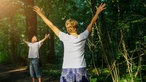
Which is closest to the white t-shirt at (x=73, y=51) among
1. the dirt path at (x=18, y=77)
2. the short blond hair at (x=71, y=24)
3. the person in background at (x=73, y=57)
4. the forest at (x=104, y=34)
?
A: the person in background at (x=73, y=57)

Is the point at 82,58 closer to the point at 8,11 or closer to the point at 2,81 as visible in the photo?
the point at 2,81

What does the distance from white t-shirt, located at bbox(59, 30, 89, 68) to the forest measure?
44.7 inches

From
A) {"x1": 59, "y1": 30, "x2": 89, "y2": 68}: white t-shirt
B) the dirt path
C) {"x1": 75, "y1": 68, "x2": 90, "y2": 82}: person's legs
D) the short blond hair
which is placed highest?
the short blond hair

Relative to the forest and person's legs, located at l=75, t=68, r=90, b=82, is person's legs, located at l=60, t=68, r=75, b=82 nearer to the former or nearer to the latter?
person's legs, located at l=75, t=68, r=90, b=82

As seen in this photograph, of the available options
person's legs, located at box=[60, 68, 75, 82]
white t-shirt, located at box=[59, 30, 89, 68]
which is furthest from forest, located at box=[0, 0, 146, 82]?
person's legs, located at box=[60, 68, 75, 82]

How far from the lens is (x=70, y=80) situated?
21.5 ft

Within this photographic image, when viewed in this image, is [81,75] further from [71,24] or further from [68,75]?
[71,24]

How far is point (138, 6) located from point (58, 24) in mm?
25927

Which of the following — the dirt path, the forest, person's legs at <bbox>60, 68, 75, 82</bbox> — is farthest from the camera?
the dirt path

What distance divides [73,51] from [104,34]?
549 centimetres

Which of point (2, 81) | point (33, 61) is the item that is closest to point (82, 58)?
point (33, 61)

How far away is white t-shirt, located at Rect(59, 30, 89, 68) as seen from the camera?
21.3 ft

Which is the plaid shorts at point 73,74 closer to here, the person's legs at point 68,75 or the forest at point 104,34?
the person's legs at point 68,75

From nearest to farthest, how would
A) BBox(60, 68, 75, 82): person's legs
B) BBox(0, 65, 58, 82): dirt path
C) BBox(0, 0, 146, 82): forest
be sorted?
BBox(60, 68, 75, 82): person's legs
BBox(0, 0, 146, 82): forest
BBox(0, 65, 58, 82): dirt path
